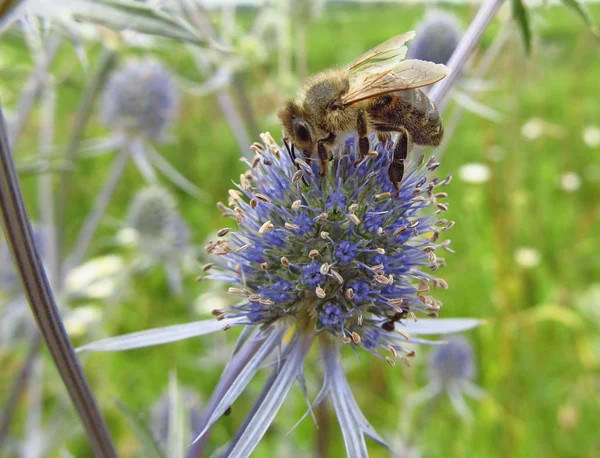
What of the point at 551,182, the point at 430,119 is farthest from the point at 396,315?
the point at 551,182

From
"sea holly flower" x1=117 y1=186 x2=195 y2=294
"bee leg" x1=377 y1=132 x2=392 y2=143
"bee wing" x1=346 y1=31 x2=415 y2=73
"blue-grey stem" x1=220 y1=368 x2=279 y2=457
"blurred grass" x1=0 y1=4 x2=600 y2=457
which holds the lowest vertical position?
"blurred grass" x1=0 y1=4 x2=600 y2=457

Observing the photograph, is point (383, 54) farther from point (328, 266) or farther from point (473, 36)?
point (328, 266)

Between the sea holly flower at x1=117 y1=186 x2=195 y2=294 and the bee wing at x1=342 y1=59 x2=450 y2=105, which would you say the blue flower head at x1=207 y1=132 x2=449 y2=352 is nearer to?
the bee wing at x1=342 y1=59 x2=450 y2=105

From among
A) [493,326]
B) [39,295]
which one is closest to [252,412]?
[39,295]

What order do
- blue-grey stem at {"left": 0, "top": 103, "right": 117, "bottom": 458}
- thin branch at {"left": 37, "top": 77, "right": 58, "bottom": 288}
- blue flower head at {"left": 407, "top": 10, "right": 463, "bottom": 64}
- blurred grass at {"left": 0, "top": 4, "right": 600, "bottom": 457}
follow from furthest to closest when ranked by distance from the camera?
blurred grass at {"left": 0, "top": 4, "right": 600, "bottom": 457}, thin branch at {"left": 37, "top": 77, "right": 58, "bottom": 288}, blue flower head at {"left": 407, "top": 10, "right": 463, "bottom": 64}, blue-grey stem at {"left": 0, "top": 103, "right": 117, "bottom": 458}

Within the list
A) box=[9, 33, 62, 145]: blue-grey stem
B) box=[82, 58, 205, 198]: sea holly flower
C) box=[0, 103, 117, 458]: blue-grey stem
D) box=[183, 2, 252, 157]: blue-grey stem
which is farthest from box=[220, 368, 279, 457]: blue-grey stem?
box=[82, 58, 205, 198]: sea holly flower

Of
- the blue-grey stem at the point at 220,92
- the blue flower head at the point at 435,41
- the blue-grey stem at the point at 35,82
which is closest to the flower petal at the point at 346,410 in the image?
the blue-grey stem at the point at 220,92
